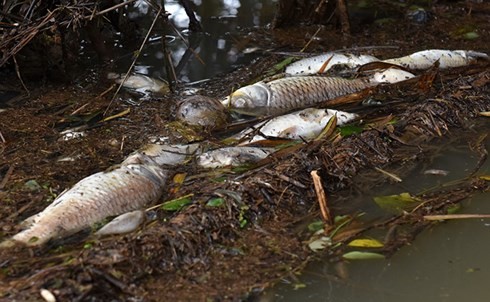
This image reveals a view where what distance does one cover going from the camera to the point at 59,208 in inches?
135

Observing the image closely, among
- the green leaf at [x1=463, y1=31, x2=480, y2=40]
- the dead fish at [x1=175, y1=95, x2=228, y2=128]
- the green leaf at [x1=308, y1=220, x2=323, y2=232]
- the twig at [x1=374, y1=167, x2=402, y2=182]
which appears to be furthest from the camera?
the green leaf at [x1=463, y1=31, x2=480, y2=40]

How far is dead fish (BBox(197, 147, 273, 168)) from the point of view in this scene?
407 cm

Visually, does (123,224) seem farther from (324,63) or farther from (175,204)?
(324,63)

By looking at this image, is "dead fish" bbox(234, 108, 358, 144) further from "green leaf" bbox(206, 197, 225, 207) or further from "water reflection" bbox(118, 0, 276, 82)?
"water reflection" bbox(118, 0, 276, 82)

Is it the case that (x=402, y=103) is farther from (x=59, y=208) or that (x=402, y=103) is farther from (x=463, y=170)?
(x=59, y=208)

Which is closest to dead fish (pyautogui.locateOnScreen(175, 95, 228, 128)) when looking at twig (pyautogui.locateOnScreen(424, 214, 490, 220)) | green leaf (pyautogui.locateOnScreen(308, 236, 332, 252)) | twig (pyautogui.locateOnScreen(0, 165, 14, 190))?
twig (pyautogui.locateOnScreen(0, 165, 14, 190))

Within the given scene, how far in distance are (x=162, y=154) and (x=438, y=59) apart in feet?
7.74

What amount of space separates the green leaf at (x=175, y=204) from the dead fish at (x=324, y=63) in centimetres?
209

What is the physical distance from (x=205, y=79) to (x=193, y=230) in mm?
2359

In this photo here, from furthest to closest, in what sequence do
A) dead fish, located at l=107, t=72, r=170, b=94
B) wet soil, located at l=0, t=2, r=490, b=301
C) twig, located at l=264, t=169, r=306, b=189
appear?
dead fish, located at l=107, t=72, r=170, b=94
twig, located at l=264, t=169, r=306, b=189
wet soil, located at l=0, t=2, r=490, b=301

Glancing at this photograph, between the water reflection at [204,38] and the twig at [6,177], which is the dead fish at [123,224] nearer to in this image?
the twig at [6,177]

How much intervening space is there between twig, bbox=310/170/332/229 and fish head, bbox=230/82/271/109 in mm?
1092

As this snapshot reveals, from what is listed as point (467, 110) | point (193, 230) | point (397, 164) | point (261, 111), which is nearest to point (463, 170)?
point (397, 164)

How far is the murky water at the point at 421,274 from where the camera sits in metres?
3.12
